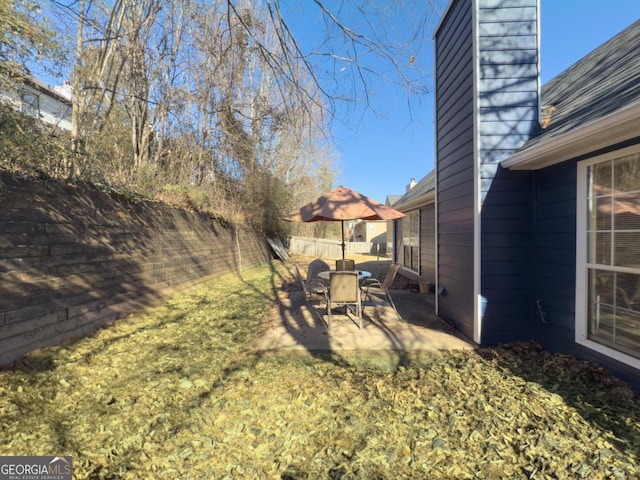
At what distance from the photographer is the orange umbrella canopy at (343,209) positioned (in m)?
5.45

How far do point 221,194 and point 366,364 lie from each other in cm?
833

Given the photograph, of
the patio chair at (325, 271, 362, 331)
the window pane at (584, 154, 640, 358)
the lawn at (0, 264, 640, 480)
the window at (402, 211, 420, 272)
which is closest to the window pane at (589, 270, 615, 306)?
the window pane at (584, 154, 640, 358)

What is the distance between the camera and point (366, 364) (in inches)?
136

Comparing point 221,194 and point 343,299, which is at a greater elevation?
point 221,194

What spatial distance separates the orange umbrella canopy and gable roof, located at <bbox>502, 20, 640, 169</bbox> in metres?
2.27

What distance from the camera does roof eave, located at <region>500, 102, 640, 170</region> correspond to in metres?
2.40

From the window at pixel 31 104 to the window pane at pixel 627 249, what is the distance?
621 cm

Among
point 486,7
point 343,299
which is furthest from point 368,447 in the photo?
point 486,7

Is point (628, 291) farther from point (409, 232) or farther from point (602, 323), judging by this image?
point (409, 232)

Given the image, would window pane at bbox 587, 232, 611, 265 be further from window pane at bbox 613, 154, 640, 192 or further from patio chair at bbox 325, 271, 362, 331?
patio chair at bbox 325, 271, 362, 331

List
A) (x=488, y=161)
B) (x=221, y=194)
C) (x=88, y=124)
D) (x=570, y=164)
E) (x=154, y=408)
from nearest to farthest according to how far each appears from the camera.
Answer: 1. (x=154, y=408)
2. (x=570, y=164)
3. (x=488, y=161)
4. (x=88, y=124)
5. (x=221, y=194)

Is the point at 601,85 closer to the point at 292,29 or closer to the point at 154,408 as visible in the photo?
the point at 292,29

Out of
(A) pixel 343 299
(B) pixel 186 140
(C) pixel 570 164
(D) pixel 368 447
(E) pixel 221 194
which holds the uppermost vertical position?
(B) pixel 186 140

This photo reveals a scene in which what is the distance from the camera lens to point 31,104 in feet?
11.3
